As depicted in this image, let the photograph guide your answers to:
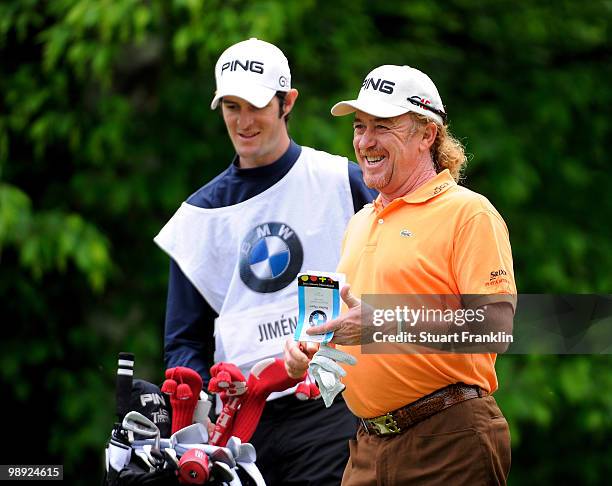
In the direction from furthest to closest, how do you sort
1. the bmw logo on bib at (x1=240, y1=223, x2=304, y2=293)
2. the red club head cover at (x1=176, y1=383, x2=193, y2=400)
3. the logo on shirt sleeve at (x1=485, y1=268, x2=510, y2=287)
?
1. the bmw logo on bib at (x1=240, y1=223, x2=304, y2=293)
2. the red club head cover at (x1=176, y1=383, x2=193, y2=400)
3. the logo on shirt sleeve at (x1=485, y1=268, x2=510, y2=287)

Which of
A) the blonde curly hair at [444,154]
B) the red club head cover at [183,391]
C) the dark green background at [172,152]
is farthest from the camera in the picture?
the dark green background at [172,152]

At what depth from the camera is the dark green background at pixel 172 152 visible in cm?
767

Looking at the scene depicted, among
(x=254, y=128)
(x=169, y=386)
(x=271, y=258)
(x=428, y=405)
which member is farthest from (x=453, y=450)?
(x=254, y=128)

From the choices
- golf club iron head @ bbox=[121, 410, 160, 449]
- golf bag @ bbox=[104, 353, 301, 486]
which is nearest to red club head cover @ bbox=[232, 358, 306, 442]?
golf bag @ bbox=[104, 353, 301, 486]

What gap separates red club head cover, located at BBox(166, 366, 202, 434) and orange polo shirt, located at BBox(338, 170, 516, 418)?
2.36 ft

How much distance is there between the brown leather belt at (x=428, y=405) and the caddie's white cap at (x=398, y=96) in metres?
0.85

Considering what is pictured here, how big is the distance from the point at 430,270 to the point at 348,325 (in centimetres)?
29

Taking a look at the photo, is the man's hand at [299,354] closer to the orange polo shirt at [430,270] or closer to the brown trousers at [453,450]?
the orange polo shirt at [430,270]

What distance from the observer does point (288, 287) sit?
4.40 meters

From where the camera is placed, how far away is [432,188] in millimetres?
3580

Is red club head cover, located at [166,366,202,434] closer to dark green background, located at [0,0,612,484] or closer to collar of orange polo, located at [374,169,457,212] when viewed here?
collar of orange polo, located at [374,169,457,212]

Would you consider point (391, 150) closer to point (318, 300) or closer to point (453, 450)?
point (318, 300)

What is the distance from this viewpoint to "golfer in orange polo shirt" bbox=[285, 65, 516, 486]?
3.34 metres

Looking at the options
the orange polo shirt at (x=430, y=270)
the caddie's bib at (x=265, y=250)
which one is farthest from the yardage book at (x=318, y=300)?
the caddie's bib at (x=265, y=250)
